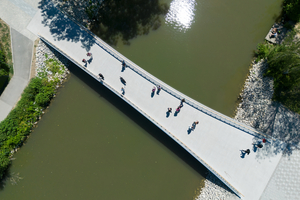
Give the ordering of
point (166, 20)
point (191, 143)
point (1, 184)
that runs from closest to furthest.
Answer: point (191, 143), point (1, 184), point (166, 20)

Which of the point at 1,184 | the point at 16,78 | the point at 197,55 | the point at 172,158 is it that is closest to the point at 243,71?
the point at 197,55

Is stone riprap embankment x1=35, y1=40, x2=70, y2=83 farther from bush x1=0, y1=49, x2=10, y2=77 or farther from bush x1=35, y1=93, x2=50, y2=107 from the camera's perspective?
bush x1=0, y1=49, x2=10, y2=77

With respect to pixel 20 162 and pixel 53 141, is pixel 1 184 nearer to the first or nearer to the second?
pixel 20 162

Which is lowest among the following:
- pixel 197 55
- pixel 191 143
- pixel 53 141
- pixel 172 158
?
pixel 53 141

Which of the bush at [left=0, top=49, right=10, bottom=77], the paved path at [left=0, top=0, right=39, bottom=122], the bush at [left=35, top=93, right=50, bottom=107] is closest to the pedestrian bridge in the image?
the paved path at [left=0, top=0, right=39, bottom=122]

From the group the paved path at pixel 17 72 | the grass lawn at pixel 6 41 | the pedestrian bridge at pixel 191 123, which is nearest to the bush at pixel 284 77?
the pedestrian bridge at pixel 191 123

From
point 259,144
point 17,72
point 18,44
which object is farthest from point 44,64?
point 259,144

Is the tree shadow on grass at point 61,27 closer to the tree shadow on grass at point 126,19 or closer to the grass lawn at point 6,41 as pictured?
the tree shadow on grass at point 126,19
